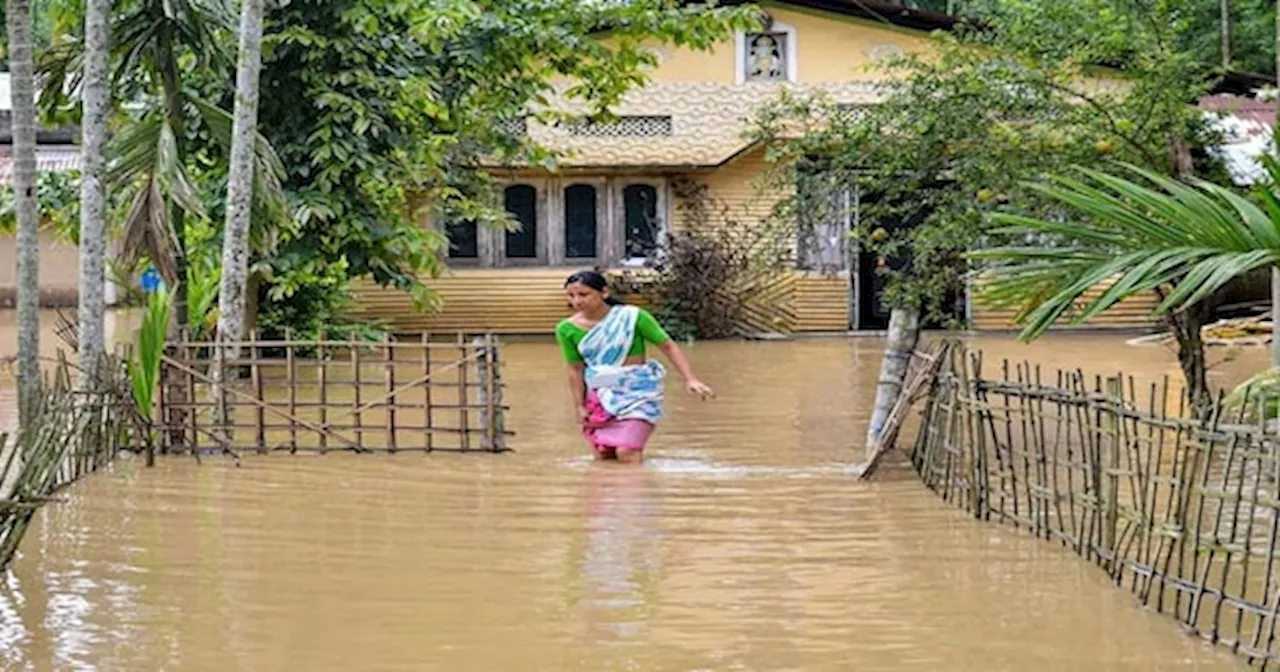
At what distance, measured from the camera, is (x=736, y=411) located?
15.0 metres

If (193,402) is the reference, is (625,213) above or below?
above

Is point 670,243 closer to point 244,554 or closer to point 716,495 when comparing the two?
point 716,495

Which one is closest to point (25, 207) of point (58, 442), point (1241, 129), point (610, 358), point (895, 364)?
point (58, 442)

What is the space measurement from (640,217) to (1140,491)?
17054mm

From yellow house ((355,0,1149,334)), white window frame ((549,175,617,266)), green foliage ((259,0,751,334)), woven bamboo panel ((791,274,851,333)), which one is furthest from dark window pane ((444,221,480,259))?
green foliage ((259,0,751,334))

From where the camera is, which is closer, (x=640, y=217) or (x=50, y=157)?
(x=640, y=217)

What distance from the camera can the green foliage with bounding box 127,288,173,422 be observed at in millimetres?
10836

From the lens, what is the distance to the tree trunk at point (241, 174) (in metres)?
13.0

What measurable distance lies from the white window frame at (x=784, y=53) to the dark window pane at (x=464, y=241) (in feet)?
13.5

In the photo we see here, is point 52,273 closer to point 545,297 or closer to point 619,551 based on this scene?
point 545,297

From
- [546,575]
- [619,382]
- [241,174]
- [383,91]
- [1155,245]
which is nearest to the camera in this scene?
[1155,245]

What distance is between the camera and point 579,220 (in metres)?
24.0

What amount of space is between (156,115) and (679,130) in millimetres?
10688

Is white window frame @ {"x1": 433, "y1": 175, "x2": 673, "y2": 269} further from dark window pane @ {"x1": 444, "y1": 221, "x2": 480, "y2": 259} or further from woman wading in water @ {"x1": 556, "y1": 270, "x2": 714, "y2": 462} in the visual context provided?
woman wading in water @ {"x1": 556, "y1": 270, "x2": 714, "y2": 462}
